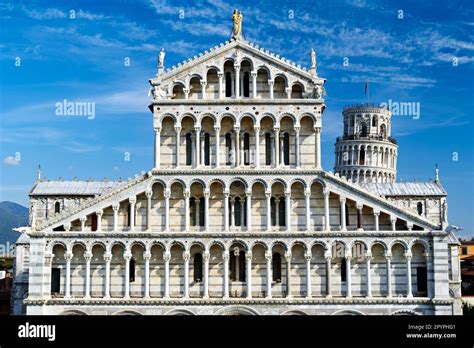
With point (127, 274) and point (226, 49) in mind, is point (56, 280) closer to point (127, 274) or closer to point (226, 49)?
point (127, 274)

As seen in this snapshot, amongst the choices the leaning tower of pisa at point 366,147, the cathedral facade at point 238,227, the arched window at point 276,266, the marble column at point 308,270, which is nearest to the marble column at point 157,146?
the cathedral facade at point 238,227

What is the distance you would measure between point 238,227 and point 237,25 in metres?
12.8

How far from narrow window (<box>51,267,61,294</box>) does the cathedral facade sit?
7 cm

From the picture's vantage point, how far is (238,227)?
40781 mm

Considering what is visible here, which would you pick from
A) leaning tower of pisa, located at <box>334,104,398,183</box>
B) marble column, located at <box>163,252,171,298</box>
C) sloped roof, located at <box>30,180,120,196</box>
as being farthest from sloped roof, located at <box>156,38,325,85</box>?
leaning tower of pisa, located at <box>334,104,398,183</box>

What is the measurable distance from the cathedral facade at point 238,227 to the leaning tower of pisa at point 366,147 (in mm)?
65090

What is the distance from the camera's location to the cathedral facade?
131ft

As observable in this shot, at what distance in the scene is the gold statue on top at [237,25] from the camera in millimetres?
42281

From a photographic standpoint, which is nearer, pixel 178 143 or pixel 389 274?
pixel 389 274

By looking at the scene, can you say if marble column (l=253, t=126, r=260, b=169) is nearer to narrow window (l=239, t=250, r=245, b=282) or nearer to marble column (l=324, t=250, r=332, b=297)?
narrow window (l=239, t=250, r=245, b=282)

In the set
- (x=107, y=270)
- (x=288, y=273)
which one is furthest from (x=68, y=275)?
(x=288, y=273)

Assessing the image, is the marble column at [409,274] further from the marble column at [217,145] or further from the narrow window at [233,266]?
the marble column at [217,145]
